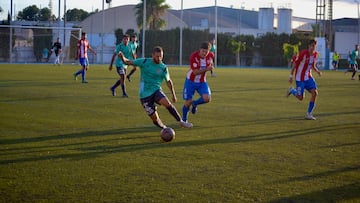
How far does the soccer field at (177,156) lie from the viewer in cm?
677

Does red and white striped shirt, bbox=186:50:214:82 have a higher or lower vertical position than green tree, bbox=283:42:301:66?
lower

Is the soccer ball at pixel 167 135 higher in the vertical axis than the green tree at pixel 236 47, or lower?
lower

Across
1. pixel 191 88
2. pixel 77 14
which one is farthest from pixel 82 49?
pixel 77 14

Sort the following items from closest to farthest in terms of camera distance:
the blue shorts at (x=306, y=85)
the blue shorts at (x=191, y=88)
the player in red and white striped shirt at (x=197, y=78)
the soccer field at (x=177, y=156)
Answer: the soccer field at (x=177, y=156) < the player in red and white striped shirt at (x=197, y=78) < the blue shorts at (x=191, y=88) < the blue shorts at (x=306, y=85)

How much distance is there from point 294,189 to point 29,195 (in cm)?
314

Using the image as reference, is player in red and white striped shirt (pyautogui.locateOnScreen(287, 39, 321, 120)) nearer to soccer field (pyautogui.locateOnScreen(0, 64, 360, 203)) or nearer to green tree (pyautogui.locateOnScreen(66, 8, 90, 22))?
soccer field (pyautogui.locateOnScreen(0, 64, 360, 203))

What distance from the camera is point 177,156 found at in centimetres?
891

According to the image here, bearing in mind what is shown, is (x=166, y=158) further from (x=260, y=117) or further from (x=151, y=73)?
(x=260, y=117)

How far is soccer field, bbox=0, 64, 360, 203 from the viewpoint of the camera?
22.2 ft

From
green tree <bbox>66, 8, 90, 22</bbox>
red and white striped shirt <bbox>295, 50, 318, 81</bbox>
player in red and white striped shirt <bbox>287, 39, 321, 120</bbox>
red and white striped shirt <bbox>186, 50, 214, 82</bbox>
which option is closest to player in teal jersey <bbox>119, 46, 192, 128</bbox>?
red and white striped shirt <bbox>186, 50, 214, 82</bbox>

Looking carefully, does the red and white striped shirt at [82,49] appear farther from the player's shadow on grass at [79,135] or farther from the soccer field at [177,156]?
the player's shadow on grass at [79,135]

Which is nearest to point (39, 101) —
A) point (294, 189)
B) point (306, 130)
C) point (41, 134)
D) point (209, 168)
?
point (41, 134)

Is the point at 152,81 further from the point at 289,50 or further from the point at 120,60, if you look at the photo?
the point at 289,50

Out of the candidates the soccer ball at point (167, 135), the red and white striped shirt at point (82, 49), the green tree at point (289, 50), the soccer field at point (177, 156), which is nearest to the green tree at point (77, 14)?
the green tree at point (289, 50)
